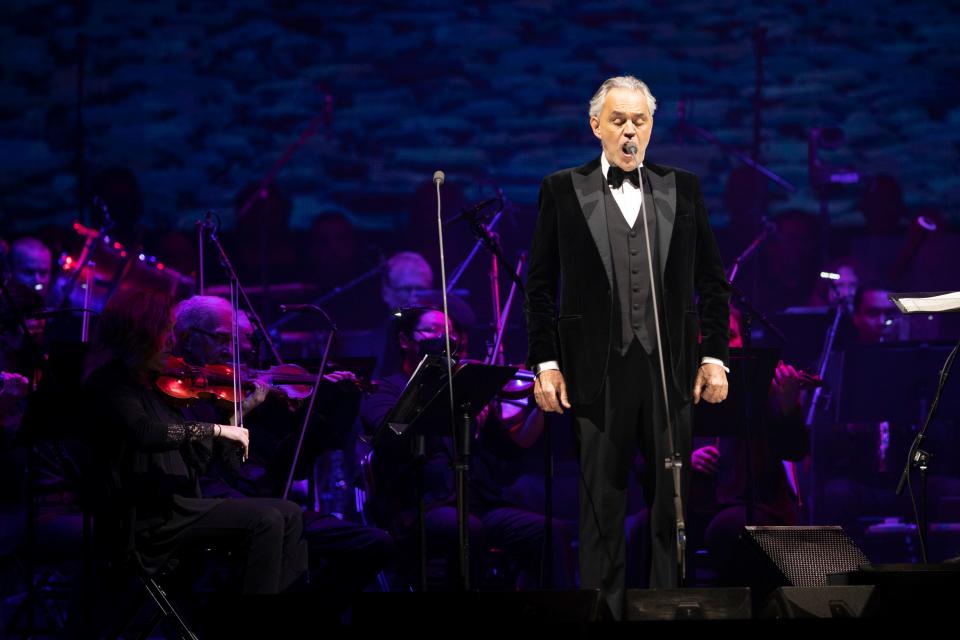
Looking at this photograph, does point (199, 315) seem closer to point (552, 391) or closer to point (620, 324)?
point (552, 391)

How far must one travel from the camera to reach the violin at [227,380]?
4.30m

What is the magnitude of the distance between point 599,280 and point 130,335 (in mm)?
1814

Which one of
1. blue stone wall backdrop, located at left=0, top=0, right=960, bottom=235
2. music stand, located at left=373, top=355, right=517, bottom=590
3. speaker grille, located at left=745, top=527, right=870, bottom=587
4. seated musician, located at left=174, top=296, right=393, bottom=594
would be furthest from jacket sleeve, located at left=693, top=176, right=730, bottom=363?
blue stone wall backdrop, located at left=0, top=0, right=960, bottom=235

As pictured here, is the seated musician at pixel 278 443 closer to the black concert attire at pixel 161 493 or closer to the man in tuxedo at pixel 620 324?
the black concert attire at pixel 161 493

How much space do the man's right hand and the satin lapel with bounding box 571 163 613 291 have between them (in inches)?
12.1

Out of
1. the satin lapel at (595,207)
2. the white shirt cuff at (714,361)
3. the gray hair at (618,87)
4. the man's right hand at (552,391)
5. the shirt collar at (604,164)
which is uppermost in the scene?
the gray hair at (618,87)

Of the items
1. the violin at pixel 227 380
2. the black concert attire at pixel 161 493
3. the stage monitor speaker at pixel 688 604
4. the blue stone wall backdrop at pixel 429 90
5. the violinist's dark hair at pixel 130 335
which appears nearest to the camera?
the stage monitor speaker at pixel 688 604

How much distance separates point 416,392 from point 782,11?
5.81 metres

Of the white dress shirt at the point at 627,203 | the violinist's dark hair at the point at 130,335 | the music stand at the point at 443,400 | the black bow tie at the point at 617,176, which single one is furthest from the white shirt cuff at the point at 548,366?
the violinist's dark hair at the point at 130,335

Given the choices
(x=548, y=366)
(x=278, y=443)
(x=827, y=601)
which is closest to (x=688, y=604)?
(x=827, y=601)

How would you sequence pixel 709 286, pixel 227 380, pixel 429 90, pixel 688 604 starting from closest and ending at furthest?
pixel 688 604 < pixel 709 286 < pixel 227 380 < pixel 429 90

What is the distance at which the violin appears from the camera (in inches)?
169

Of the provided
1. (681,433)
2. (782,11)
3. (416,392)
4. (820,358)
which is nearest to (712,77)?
(782,11)

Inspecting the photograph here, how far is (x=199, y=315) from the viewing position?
488 centimetres
